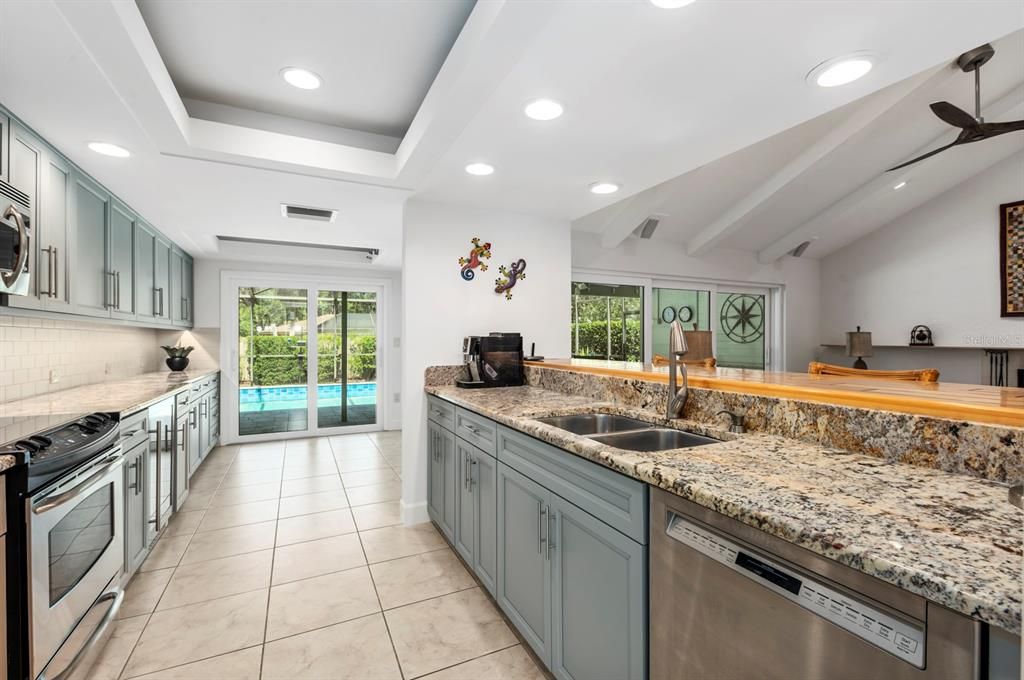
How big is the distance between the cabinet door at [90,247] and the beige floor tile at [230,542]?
59.2 inches

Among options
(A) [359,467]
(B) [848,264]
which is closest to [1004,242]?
(B) [848,264]

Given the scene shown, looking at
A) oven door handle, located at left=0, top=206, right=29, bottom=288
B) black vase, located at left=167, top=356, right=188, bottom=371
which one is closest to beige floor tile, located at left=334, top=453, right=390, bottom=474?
black vase, located at left=167, top=356, right=188, bottom=371

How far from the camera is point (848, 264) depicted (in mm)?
6902

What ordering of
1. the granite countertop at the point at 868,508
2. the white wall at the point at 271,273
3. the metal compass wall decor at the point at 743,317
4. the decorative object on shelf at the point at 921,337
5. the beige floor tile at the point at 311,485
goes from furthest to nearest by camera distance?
1. the metal compass wall decor at the point at 743,317
2. the decorative object on shelf at the point at 921,337
3. the white wall at the point at 271,273
4. the beige floor tile at the point at 311,485
5. the granite countertop at the point at 868,508

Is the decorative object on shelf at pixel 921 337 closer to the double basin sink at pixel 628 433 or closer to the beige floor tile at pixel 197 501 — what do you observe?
the double basin sink at pixel 628 433

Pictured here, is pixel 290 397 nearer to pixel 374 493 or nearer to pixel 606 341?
pixel 374 493

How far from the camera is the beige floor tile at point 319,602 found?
207 cm

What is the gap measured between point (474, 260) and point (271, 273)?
131 inches

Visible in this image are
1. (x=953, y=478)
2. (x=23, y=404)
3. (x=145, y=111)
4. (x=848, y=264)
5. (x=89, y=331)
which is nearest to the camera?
(x=953, y=478)

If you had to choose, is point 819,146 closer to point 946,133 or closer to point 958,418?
point 946,133

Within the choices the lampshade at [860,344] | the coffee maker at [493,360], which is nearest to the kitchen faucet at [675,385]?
the coffee maker at [493,360]

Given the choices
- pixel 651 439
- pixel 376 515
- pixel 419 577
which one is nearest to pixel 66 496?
pixel 419 577

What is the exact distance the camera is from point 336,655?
187 cm

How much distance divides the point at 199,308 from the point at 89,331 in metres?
1.91
